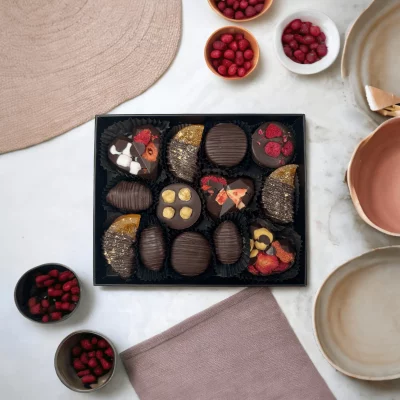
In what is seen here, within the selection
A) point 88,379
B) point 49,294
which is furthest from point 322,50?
point 88,379

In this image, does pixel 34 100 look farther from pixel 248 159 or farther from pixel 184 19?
pixel 248 159

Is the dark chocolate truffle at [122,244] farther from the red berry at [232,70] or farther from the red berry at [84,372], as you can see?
the red berry at [232,70]

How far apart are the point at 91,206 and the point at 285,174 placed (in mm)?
604

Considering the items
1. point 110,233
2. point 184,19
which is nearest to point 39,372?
point 110,233

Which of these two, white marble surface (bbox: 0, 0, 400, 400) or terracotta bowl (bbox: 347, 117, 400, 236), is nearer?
terracotta bowl (bbox: 347, 117, 400, 236)

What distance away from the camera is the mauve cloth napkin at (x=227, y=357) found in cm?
142

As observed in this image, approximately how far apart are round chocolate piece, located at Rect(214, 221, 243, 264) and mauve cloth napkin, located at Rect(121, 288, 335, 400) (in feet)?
0.44

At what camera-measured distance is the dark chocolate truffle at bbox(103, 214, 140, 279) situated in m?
1.39

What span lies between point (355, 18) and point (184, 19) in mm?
529

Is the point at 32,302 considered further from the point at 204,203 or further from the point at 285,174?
the point at 285,174

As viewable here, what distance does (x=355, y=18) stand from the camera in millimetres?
1447

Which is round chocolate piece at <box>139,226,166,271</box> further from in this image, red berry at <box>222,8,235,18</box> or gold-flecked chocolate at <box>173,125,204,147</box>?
red berry at <box>222,8,235,18</box>

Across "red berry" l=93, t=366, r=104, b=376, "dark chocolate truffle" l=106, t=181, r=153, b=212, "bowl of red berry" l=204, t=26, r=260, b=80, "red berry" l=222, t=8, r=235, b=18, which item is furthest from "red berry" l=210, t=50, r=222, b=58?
"red berry" l=93, t=366, r=104, b=376

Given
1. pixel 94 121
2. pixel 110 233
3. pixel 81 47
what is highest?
pixel 81 47
